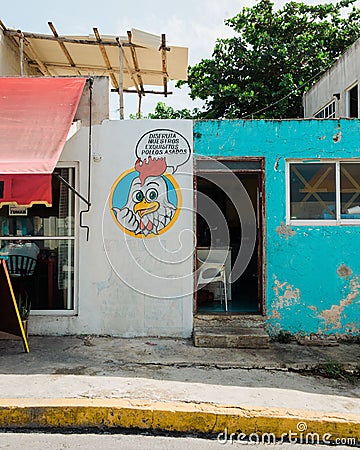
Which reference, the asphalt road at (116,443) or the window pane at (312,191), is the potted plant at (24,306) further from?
the window pane at (312,191)

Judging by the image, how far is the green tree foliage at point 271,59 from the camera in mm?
19625

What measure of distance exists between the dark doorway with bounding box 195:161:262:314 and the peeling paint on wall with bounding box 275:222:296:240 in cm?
30

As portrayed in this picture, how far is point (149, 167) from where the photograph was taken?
7.49 metres

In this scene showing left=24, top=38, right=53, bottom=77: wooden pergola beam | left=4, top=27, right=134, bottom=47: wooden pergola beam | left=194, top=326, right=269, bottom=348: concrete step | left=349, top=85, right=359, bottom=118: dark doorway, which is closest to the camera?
left=194, top=326, right=269, bottom=348: concrete step

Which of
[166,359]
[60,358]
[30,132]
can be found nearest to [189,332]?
[166,359]

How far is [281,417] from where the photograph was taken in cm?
464

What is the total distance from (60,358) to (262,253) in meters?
3.25

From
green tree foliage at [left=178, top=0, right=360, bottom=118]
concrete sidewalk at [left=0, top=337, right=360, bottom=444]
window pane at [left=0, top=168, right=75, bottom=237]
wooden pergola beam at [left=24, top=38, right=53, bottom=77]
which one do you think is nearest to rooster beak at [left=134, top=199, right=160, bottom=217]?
window pane at [left=0, top=168, right=75, bottom=237]

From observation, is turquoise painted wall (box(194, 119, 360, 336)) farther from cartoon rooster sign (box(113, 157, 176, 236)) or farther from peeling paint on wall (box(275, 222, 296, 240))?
cartoon rooster sign (box(113, 157, 176, 236))

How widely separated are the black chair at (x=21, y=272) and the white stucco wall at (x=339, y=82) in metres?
8.75

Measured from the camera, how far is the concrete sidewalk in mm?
4688

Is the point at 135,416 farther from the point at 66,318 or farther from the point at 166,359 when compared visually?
the point at 66,318

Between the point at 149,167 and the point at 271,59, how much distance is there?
46.6 ft

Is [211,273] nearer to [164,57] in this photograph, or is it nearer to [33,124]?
[33,124]
